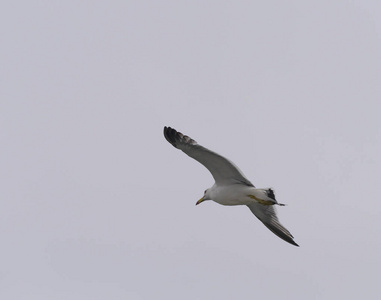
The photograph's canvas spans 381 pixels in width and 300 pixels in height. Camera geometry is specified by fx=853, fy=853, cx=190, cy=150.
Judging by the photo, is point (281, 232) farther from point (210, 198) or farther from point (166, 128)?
point (166, 128)

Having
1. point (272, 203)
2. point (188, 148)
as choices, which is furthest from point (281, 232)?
point (188, 148)

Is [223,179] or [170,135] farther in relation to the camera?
[223,179]

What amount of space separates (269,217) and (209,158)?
3169mm

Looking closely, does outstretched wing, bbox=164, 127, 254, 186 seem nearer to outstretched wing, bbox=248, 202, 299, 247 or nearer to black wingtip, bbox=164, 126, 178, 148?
black wingtip, bbox=164, 126, 178, 148

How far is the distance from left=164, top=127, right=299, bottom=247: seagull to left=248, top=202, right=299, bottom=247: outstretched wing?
67 cm

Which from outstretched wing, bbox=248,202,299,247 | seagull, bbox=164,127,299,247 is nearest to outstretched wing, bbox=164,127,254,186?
seagull, bbox=164,127,299,247

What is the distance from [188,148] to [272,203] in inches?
95.1

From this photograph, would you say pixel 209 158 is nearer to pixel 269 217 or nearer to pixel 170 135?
pixel 170 135

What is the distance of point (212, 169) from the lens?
2023cm

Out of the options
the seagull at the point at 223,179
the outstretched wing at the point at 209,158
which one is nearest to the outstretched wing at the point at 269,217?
the seagull at the point at 223,179

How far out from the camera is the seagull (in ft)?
64.1

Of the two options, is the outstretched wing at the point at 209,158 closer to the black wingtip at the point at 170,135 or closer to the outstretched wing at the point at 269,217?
the black wingtip at the point at 170,135

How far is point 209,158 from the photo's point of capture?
64.5ft

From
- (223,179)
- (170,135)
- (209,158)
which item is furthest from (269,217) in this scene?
(170,135)
